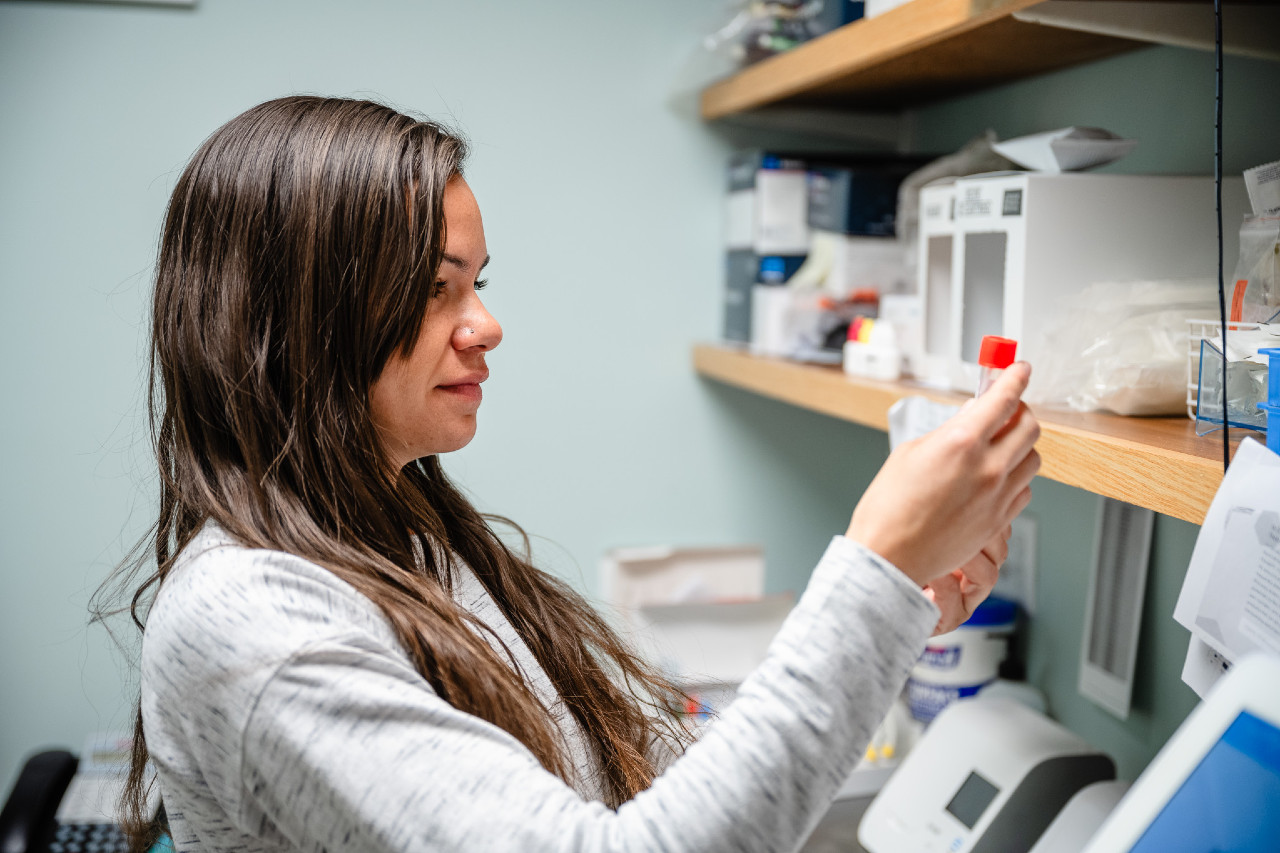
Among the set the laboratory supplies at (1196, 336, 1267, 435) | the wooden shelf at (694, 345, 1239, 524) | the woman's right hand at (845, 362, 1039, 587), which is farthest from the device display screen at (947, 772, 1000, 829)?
the woman's right hand at (845, 362, 1039, 587)

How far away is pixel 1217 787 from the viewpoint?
57 cm

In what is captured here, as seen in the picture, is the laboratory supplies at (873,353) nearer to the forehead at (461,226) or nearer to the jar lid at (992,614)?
the jar lid at (992,614)

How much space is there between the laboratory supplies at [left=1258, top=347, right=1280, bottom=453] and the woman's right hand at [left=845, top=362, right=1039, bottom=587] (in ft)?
0.54

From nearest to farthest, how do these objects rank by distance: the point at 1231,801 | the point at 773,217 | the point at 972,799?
the point at 1231,801 < the point at 972,799 < the point at 773,217

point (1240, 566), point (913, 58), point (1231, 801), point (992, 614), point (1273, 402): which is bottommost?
point (992, 614)

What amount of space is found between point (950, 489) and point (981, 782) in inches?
29.9

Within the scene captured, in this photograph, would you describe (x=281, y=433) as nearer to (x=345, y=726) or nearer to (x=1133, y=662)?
(x=345, y=726)

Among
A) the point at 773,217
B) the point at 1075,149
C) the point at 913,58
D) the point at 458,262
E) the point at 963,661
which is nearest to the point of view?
the point at 458,262

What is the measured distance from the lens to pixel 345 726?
0.58m

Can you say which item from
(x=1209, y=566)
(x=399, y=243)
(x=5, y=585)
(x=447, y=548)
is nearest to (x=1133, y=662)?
(x=1209, y=566)

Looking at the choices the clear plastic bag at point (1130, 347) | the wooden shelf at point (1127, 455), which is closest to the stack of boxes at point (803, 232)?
the wooden shelf at point (1127, 455)

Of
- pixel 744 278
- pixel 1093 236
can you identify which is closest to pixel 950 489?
pixel 1093 236

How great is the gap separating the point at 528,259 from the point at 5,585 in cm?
99

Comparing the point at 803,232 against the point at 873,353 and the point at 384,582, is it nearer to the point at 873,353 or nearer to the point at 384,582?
the point at 873,353
